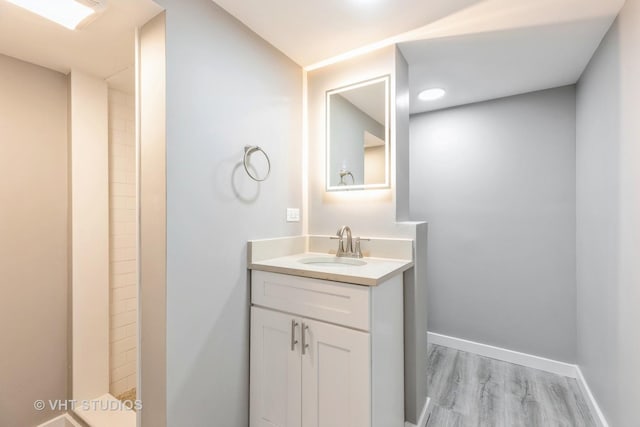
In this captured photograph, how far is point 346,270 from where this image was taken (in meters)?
1.43

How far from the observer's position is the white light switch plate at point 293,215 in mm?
1979

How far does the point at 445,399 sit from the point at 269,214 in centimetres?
176

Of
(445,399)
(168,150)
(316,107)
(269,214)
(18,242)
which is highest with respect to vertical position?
(316,107)

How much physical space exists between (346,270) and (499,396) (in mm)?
1625

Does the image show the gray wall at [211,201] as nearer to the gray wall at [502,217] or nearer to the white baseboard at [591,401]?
the gray wall at [502,217]

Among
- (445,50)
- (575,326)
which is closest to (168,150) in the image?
(445,50)

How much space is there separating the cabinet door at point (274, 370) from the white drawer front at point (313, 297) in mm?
67

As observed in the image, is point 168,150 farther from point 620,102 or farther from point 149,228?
point 620,102

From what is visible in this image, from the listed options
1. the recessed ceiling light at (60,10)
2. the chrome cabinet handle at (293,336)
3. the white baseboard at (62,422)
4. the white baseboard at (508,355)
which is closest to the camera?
the recessed ceiling light at (60,10)

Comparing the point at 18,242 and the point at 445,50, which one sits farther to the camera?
the point at 445,50

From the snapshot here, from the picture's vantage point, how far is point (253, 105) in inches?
67.0

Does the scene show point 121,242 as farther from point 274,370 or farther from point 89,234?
point 274,370

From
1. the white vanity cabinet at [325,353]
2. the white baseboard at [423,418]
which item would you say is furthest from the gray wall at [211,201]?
the white baseboard at [423,418]

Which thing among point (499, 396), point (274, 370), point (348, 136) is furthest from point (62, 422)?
point (499, 396)
